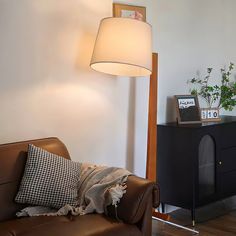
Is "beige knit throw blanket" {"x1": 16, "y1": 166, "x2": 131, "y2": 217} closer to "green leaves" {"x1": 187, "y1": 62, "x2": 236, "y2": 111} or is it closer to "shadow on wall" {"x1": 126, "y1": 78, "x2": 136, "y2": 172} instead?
"shadow on wall" {"x1": 126, "y1": 78, "x2": 136, "y2": 172}

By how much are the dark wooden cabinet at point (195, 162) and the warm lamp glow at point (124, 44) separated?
803 mm

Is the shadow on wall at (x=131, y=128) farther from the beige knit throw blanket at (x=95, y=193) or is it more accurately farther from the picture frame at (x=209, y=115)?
the beige knit throw blanket at (x=95, y=193)

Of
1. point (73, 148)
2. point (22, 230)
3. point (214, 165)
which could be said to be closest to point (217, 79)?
point (214, 165)

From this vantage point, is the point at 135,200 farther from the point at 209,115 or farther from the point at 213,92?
the point at 213,92

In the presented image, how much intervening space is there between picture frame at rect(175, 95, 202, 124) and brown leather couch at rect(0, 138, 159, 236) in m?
1.20

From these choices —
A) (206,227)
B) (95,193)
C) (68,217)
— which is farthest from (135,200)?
(206,227)

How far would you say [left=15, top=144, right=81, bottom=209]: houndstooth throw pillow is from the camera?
2.13 m

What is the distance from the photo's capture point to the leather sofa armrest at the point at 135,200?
2061mm

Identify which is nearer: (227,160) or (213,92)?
(227,160)

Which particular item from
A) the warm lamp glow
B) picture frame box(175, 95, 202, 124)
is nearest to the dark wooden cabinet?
picture frame box(175, 95, 202, 124)

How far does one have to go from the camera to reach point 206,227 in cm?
296

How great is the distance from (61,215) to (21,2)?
4.51 feet

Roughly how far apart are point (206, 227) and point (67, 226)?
4.80 feet

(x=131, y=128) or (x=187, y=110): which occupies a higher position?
(x=187, y=110)
